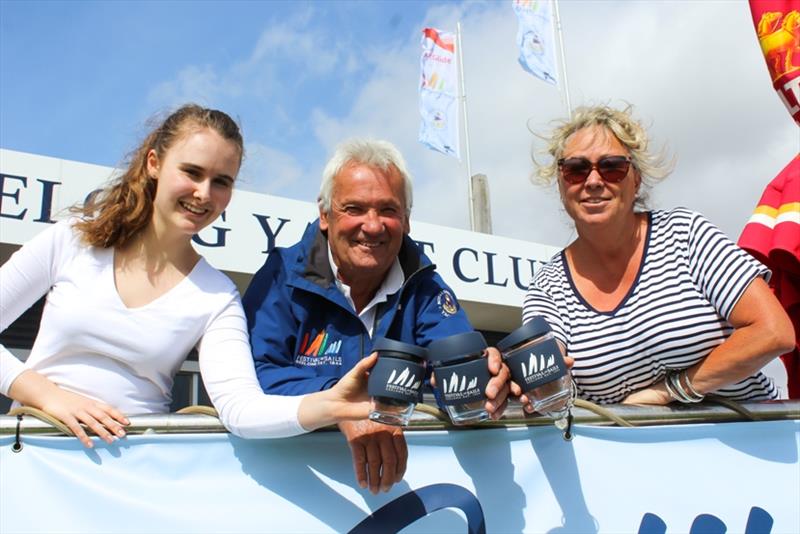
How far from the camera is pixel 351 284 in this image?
2.12m

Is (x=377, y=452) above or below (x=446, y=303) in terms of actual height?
below

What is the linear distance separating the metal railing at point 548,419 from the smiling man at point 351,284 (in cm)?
34

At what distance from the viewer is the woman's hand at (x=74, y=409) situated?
4.74 ft

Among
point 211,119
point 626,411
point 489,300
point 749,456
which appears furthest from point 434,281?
point 489,300

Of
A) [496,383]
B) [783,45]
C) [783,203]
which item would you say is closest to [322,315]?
[496,383]

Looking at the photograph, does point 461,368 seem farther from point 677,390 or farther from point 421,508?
point 677,390

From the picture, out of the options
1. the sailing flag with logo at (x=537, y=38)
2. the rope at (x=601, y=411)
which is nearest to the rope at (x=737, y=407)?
the rope at (x=601, y=411)

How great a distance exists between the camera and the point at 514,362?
1354 mm

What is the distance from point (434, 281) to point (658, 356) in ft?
2.28

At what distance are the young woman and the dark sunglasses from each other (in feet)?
3.48

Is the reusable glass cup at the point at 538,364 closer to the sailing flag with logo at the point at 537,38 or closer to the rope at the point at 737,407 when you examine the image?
the rope at the point at 737,407

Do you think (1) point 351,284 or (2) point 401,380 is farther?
(1) point 351,284

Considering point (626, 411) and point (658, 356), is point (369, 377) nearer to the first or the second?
point (626, 411)

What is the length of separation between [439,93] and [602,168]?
42.9 feet
